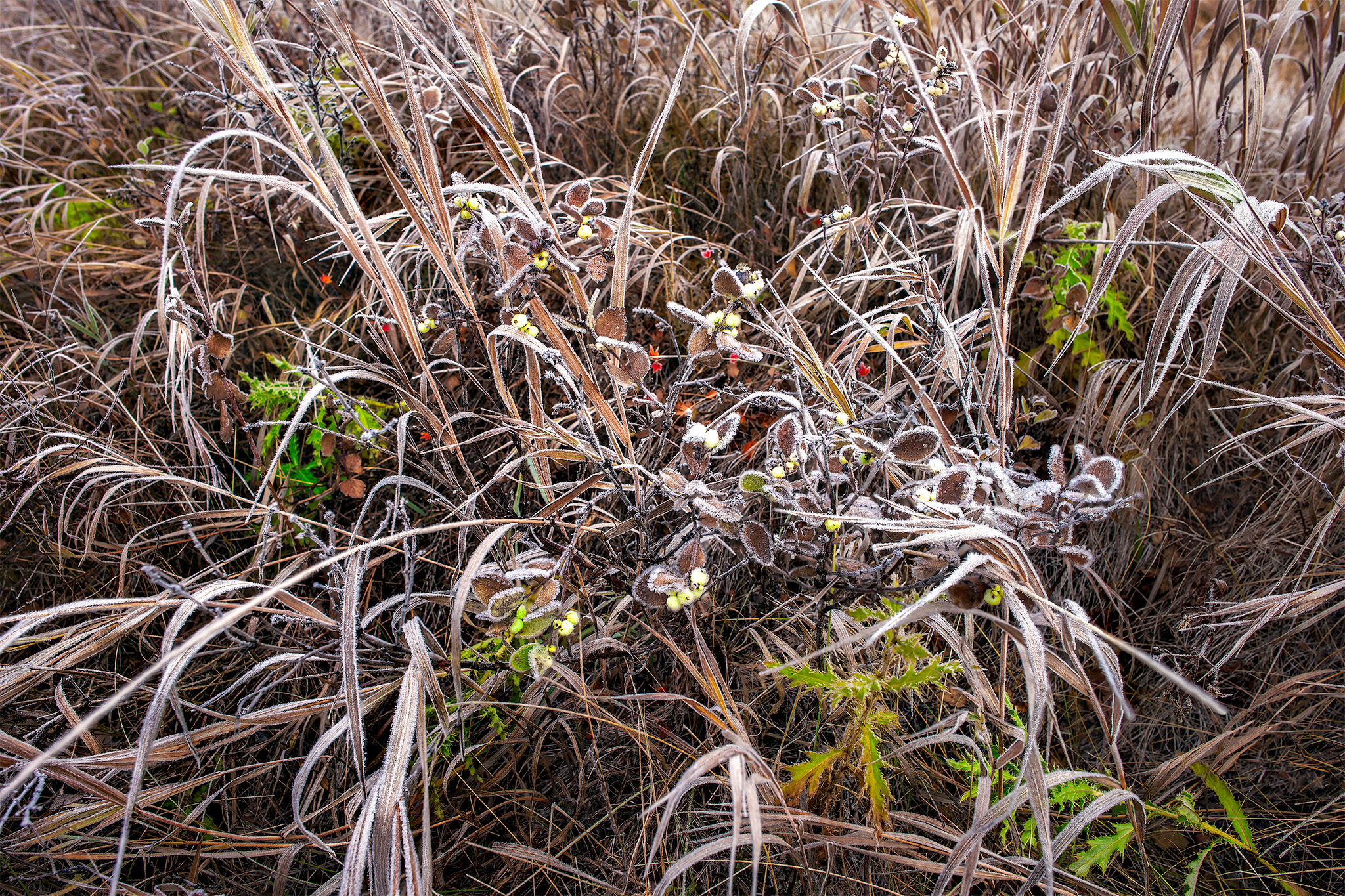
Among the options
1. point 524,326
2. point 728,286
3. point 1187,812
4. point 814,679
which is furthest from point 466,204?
point 1187,812

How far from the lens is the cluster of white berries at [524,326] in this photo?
1.01 metres

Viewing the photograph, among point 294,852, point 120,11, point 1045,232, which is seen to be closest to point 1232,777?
point 1045,232

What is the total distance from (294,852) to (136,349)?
903 mm

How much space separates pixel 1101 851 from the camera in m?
1.06

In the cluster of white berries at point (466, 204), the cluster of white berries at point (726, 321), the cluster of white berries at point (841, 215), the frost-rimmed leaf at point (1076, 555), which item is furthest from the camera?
the cluster of white berries at point (841, 215)

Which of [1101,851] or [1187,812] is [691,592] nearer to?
[1101,851]

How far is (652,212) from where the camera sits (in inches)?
74.7

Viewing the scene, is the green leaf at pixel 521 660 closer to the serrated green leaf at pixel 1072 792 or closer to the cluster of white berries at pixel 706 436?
the cluster of white berries at pixel 706 436

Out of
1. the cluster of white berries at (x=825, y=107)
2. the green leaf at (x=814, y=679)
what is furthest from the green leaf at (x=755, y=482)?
the cluster of white berries at (x=825, y=107)

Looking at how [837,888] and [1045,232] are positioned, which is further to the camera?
[1045,232]

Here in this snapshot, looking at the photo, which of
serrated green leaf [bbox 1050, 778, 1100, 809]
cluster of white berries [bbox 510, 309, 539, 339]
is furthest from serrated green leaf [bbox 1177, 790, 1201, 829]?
cluster of white berries [bbox 510, 309, 539, 339]

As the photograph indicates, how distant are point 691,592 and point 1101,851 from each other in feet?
2.34

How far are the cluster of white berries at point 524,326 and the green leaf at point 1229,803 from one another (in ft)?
3.86

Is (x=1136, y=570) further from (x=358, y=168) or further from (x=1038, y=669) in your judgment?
(x=358, y=168)
